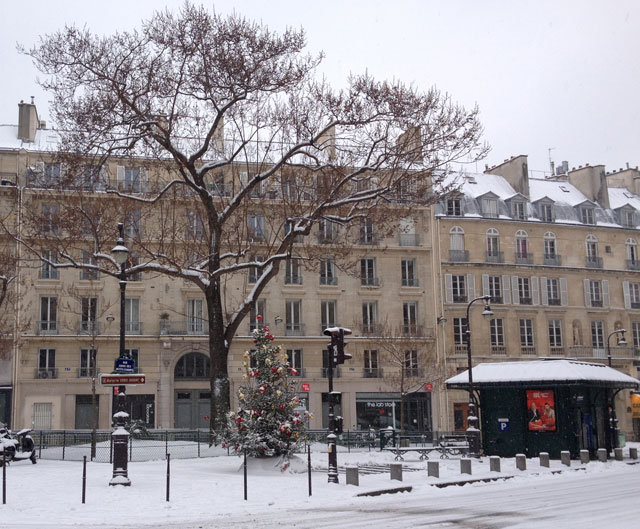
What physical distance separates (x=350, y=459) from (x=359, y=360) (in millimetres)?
22067

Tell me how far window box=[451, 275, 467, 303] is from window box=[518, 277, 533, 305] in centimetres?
373

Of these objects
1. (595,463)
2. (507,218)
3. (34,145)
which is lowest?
(595,463)

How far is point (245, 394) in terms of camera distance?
21156mm

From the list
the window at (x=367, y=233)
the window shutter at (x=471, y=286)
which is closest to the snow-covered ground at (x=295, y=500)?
the window at (x=367, y=233)

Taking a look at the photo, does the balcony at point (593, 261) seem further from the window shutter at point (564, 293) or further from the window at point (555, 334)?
the window at point (555, 334)

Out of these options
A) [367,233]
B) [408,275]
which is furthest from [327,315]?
[367,233]

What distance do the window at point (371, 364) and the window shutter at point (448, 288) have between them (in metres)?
5.73

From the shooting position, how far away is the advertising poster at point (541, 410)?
93.2 ft

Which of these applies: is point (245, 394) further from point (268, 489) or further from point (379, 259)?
point (379, 259)

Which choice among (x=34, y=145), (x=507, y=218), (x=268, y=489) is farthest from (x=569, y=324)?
(x=268, y=489)

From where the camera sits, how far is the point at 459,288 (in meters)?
51.1

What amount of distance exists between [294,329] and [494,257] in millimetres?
13649

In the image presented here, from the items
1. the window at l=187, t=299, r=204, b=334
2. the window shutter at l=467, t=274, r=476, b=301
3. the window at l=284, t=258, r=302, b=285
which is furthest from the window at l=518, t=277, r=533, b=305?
the window at l=187, t=299, r=204, b=334

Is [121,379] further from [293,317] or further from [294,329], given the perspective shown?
[293,317]
